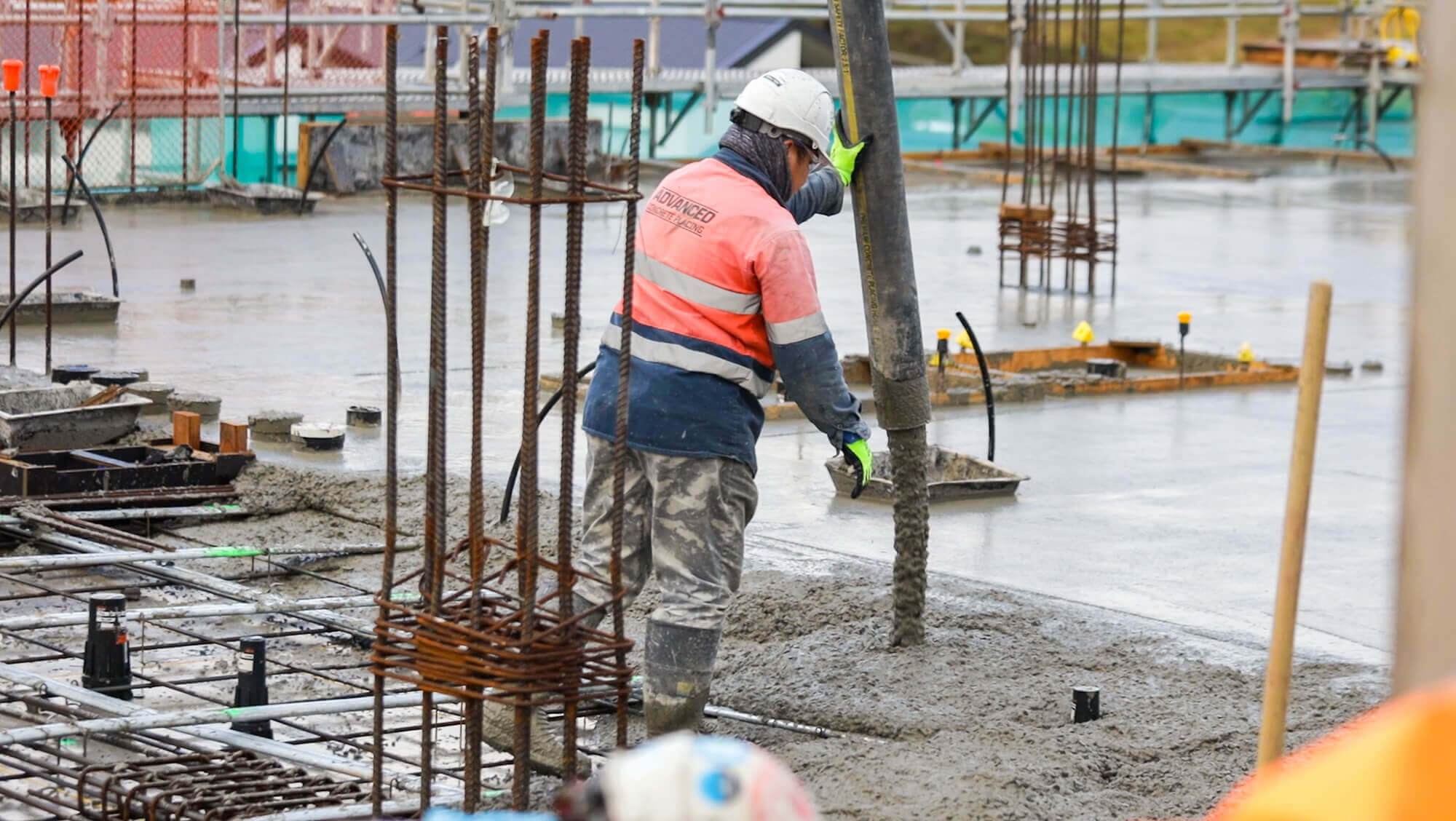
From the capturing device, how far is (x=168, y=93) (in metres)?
19.4

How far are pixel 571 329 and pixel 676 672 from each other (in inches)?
50.0

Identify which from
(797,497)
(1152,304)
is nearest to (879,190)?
(797,497)

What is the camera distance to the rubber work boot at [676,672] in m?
5.42

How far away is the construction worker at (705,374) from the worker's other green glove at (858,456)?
0.38 ft

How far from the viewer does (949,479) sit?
906 cm

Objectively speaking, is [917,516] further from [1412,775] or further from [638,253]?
[1412,775]

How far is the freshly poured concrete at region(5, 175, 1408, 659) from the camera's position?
26.0 feet

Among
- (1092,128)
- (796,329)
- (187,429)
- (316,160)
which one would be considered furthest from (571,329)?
(316,160)

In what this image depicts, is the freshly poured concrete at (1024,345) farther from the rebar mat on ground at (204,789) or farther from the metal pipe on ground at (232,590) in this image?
the rebar mat on ground at (204,789)

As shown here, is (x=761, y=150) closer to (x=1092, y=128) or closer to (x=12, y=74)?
(x=12, y=74)

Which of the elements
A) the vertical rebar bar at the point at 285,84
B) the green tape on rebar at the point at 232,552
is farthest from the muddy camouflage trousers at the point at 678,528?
the vertical rebar bar at the point at 285,84

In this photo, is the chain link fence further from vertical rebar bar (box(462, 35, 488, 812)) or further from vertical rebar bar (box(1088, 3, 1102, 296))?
vertical rebar bar (box(462, 35, 488, 812))

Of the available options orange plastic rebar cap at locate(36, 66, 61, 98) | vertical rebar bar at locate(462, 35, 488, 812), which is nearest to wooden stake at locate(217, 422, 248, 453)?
orange plastic rebar cap at locate(36, 66, 61, 98)

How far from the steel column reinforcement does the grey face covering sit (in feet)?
2.91
